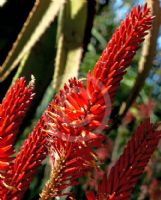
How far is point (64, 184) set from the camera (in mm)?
609

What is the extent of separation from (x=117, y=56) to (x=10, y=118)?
0.39ft

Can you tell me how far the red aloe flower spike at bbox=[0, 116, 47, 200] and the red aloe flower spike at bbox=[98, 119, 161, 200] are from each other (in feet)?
0.25

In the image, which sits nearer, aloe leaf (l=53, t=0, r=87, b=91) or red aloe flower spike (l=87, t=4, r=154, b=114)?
red aloe flower spike (l=87, t=4, r=154, b=114)

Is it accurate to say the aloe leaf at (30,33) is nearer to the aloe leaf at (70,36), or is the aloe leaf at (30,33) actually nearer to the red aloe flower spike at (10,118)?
the aloe leaf at (70,36)

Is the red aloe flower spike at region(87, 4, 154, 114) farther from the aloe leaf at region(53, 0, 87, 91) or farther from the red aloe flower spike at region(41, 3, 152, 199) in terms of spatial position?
the aloe leaf at region(53, 0, 87, 91)

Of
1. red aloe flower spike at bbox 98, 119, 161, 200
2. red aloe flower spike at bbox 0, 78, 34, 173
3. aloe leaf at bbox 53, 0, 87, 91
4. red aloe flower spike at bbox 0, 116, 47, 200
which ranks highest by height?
aloe leaf at bbox 53, 0, 87, 91

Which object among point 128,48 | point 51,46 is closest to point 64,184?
point 128,48

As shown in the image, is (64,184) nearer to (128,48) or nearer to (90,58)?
(128,48)

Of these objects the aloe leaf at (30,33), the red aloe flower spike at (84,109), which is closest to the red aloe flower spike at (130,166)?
the red aloe flower spike at (84,109)

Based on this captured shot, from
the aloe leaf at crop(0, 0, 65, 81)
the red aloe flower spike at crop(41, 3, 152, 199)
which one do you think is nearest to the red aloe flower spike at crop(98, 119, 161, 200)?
the red aloe flower spike at crop(41, 3, 152, 199)

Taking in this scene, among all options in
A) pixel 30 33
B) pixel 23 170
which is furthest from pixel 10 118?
pixel 30 33

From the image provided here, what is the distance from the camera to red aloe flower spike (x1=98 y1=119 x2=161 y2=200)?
0.61 meters

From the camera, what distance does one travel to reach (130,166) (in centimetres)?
62

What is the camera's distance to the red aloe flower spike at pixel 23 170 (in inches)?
22.8
